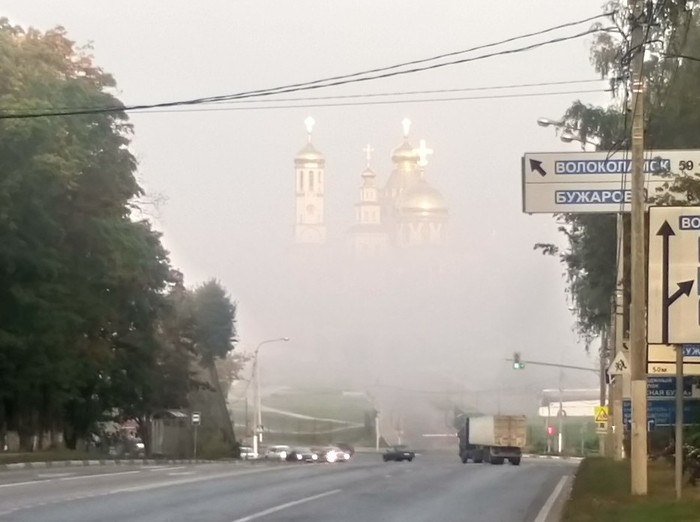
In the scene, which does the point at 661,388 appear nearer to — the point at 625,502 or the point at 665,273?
the point at 625,502

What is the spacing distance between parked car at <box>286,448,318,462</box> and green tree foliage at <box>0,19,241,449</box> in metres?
11.1

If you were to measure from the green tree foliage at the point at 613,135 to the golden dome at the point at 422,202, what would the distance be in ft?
262

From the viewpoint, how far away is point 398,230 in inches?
5581

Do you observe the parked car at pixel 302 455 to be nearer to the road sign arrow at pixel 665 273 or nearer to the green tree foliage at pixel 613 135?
the green tree foliage at pixel 613 135

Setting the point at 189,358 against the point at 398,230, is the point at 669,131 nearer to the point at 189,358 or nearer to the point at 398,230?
the point at 189,358

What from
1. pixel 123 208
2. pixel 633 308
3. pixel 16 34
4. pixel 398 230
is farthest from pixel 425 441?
pixel 633 308

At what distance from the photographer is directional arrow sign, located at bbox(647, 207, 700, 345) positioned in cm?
1658

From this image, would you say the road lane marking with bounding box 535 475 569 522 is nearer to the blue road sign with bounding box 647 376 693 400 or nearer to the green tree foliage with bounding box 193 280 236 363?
the blue road sign with bounding box 647 376 693 400

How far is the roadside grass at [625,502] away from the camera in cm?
1845

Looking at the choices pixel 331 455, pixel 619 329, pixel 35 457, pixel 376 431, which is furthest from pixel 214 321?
pixel 619 329

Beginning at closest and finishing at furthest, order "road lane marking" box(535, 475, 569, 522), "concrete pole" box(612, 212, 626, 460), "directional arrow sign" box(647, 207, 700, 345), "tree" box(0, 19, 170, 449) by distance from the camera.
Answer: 1. "directional arrow sign" box(647, 207, 700, 345)
2. "road lane marking" box(535, 475, 569, 522)
3. "concrete pole" box(612, 212, 626, 460)
4. "tree" box(0, 19, 170, 449)

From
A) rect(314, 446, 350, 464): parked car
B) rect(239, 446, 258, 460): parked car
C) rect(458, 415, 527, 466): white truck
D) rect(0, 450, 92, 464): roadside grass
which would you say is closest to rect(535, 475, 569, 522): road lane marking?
rect(0, 450, 92, 464): roadside grass

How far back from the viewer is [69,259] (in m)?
57.5

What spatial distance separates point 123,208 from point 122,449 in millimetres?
26191
